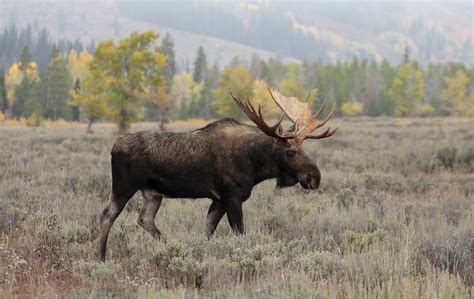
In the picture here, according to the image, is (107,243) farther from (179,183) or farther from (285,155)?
(285,155)

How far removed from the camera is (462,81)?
75625 millimetres

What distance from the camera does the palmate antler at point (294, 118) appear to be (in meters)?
5.36

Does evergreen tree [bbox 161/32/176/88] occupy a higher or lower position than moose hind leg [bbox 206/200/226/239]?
higher

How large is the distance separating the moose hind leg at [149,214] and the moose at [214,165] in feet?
0.04

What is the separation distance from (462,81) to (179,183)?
7852 centimetres

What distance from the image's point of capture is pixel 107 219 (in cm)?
538

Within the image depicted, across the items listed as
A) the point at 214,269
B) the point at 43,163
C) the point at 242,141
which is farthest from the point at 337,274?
the point at 43,163

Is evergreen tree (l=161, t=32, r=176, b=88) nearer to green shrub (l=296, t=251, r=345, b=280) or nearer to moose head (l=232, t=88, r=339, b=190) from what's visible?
moose head (l=232, t=88, r=339, b=190)

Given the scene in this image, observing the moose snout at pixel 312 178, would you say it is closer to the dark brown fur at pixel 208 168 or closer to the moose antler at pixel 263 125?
the dark brown fur at pixel 208 168

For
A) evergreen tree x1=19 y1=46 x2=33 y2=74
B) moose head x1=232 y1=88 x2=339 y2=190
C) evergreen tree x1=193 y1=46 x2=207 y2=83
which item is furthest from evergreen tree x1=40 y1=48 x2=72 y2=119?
moose head x1=232 y1=88 x2=339 y2=190

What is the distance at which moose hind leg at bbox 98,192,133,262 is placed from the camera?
519 cm

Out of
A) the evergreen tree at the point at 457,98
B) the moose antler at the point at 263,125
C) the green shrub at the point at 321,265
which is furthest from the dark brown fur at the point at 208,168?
the evergreen tree at the point at 457,98

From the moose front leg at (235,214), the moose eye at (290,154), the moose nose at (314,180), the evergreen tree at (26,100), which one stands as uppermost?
the moose eye at (290,154)

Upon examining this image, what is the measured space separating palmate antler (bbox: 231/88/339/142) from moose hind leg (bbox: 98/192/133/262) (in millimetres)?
1613
